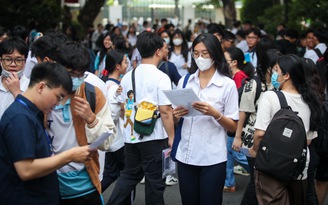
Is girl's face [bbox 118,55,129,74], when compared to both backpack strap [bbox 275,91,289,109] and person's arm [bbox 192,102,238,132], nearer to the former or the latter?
person's arm [bbox 192,102,238,132]

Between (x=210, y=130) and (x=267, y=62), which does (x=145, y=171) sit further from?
(x=267, y=62)

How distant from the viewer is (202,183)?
4535mm

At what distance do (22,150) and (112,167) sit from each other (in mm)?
3015

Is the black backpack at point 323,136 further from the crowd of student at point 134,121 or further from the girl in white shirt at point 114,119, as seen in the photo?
the girl in white shirt at point 114,119

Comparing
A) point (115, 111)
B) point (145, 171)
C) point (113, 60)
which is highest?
point (113, 60)

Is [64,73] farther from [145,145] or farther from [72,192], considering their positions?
[145,145]

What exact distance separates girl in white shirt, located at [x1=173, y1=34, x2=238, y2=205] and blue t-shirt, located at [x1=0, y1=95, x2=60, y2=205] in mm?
1510

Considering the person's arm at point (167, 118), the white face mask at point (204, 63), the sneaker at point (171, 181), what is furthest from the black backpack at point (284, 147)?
the sneaker at point (171, 181)

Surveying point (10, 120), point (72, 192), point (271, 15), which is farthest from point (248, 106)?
point (271, 15)

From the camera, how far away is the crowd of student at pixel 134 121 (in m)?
3.21

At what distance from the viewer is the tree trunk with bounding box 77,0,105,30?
18.0 meters

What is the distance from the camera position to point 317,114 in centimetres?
445

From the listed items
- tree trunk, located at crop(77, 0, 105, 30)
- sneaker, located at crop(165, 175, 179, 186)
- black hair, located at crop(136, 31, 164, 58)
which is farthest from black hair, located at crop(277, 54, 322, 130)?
tree trunk, located at crop(77, 0, 105, 30)

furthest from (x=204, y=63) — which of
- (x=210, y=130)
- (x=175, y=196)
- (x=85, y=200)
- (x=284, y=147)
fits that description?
(x=175, y=196)
